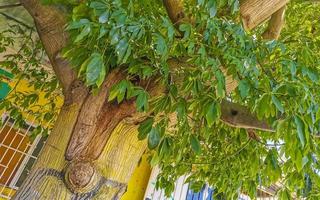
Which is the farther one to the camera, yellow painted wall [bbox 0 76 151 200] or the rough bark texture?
yellow painted wall [bbox 0 76 151 200]

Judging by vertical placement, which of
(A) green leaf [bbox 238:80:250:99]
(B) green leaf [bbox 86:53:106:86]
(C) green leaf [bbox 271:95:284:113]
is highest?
(A) green leaf [bbox 238:80:250:99]

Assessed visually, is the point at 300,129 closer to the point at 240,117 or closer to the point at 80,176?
the point at 240,117

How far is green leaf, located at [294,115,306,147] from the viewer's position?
120 centimetres

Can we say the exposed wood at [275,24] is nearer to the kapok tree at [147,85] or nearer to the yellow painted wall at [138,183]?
the kapok tree at [147,85]

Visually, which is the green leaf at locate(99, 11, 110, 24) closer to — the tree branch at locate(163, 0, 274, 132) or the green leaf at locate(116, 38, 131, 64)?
the green leaf at locate(116, 38, 131, 64)

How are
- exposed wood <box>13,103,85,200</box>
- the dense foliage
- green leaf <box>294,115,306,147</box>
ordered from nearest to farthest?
green leaf <box>294,115,306,147</box> < exposed wood <box>13,103,85,200</box> < the dense foliage

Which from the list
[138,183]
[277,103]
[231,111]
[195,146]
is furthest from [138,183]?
[277,103]

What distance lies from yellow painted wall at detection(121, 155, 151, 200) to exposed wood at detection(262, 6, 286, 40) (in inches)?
147

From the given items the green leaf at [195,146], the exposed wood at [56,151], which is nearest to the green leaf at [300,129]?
the green leaf at [195,146]

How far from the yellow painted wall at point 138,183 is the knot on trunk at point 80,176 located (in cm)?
427

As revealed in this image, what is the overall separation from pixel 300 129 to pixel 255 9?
1030 mm

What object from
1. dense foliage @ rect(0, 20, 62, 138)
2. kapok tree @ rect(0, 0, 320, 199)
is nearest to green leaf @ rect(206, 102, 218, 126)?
kapok tree @ rect(0, 0, 320, 199)

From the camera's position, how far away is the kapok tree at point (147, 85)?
1.35 m

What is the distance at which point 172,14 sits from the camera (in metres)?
1.92
